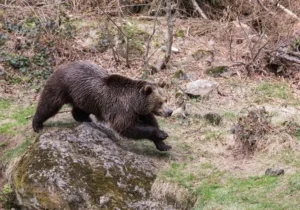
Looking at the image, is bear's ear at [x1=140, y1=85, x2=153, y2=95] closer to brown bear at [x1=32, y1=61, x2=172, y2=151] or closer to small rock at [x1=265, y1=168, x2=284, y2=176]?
brown bear at [x1=32, y1=61, x2=172, y2=151]

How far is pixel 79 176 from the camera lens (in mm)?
7492

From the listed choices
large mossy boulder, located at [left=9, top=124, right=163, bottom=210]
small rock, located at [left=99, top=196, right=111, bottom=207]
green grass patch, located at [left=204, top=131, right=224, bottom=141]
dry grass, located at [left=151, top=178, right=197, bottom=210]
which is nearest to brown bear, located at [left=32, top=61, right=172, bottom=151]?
large mossy boulder, located at [left=9, top=124, right=163, bottom=210]

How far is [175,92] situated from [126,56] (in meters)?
2.26

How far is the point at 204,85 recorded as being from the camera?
11844mm

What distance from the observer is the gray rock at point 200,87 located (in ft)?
38.0

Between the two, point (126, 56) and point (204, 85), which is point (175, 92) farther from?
point (126, 56)

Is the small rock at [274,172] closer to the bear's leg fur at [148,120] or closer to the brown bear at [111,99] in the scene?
the brown bear at [111,99]

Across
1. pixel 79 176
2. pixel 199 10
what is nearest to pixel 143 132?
pixel 79 176

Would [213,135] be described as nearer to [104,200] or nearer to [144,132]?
[144,132]

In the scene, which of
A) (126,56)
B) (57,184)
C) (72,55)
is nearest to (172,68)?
(126,56)

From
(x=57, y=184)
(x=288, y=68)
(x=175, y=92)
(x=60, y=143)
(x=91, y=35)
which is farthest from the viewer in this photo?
(x=91, y=35)

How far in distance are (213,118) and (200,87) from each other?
1.69 meters

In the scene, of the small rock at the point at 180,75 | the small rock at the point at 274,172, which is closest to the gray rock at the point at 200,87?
the small rock at the point at 180,75

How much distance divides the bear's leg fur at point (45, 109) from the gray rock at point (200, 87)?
3.65m
